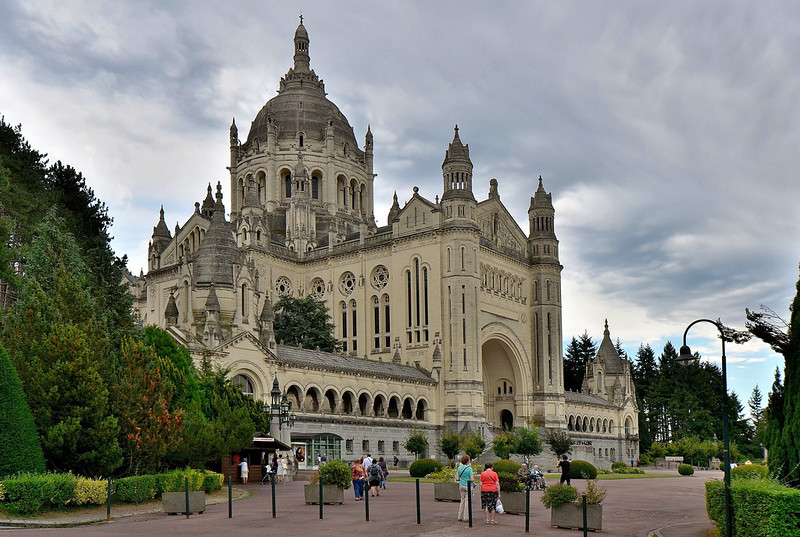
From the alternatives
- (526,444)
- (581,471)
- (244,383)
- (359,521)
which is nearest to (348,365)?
(244,383)

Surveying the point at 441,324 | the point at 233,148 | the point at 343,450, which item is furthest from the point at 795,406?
the point at 233,148

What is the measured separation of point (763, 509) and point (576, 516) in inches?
233

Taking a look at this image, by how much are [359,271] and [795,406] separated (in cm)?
6307

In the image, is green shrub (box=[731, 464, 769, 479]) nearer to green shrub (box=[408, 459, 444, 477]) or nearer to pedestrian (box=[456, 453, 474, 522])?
pedestrian (box=[456, 453, 474, 522])

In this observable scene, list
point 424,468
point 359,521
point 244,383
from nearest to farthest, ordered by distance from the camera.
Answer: point 359,521 < point 424,468 < point 244,383

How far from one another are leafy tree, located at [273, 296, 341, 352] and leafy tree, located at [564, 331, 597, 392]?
2179 inches

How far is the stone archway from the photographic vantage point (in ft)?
277

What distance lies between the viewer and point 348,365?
64812 millimetres

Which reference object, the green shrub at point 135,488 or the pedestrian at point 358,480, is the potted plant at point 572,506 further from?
the green shrub at point 135,488

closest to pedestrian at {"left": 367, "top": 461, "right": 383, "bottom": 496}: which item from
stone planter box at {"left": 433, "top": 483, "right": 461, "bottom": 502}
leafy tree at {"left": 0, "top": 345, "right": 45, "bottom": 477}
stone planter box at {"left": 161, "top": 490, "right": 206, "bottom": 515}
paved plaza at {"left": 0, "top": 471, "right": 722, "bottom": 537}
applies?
paved plaza at {"left": 0, "top": 471, "right": 722, "bottom": 537}

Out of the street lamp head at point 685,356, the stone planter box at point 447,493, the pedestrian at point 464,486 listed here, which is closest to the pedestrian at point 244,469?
the stone planter box at point 447,493

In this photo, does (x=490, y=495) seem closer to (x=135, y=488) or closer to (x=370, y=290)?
(x=135, y=488)

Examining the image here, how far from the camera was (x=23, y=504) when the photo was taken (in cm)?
2356

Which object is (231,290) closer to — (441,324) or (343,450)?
(343,450)
